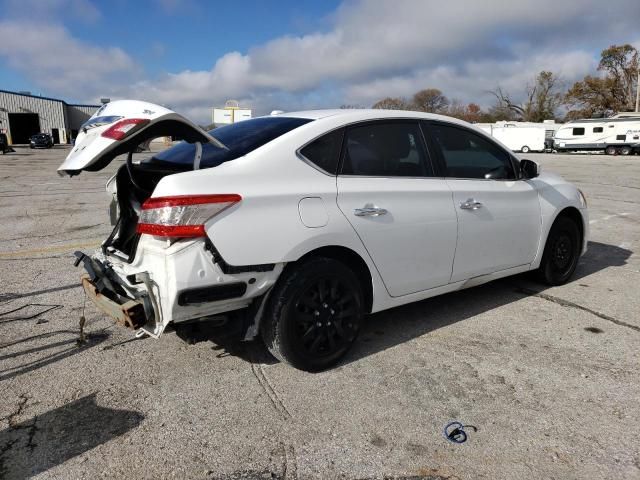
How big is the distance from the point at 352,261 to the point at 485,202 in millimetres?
1409

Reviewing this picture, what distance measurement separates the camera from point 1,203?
10570mm

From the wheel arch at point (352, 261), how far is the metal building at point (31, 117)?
6203 centimetres

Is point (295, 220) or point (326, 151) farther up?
point (326, 151)

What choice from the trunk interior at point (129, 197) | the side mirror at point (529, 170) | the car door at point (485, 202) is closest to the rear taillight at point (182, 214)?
the trunk interior at point (129, 197)

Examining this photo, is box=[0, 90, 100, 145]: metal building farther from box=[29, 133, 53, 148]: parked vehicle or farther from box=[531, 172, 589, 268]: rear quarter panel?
box=[531, 172, 589, 268]: rear quarter panel

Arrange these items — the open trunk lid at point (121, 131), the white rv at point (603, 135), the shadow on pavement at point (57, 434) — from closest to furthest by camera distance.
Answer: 1. the shadow on pavement at point (57, 434)
2. the open trunk lid at point (121, 131)
3. the white rv at point (603, 135)

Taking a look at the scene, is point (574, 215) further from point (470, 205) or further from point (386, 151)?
point (386, 151)

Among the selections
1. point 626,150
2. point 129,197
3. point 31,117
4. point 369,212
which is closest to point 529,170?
point 369,212

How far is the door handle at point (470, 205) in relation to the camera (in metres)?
3.85

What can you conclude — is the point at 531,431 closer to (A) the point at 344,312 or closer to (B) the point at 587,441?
(B) the point at 587,441

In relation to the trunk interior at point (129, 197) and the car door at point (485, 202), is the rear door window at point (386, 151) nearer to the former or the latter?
the car door at point (485, 202)

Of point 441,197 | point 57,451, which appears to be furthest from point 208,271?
point 441,197

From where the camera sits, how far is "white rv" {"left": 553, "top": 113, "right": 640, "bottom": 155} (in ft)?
133

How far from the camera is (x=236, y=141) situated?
10.9 feet
